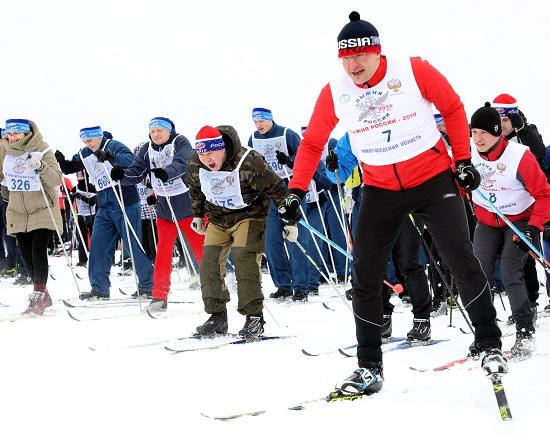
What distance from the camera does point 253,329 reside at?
5.41 metres

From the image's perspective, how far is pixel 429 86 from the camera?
3.49m

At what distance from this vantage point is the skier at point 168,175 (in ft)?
24.4

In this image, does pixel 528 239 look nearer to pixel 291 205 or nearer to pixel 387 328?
pixel 387 328

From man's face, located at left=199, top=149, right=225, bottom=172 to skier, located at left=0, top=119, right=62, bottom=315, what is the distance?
97.8 inches

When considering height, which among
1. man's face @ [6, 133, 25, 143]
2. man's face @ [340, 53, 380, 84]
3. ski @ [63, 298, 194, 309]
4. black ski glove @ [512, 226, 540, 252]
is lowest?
ski @ [63, 298, 194, 309]

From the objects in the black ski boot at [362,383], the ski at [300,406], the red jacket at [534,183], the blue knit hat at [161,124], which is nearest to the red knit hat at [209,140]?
the red jacket at [534,183]

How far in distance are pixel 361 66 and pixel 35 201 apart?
184 inches

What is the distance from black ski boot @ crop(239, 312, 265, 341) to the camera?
5.37 metres

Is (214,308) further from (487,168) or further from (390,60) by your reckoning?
(390,60)

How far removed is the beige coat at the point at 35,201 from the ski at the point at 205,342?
2.56 meters

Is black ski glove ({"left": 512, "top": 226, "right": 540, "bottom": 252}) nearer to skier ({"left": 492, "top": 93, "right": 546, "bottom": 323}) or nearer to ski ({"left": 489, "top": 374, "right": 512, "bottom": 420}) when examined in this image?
skier ({"left": 492, "top": 93, "right": 546, "bottom": 323})

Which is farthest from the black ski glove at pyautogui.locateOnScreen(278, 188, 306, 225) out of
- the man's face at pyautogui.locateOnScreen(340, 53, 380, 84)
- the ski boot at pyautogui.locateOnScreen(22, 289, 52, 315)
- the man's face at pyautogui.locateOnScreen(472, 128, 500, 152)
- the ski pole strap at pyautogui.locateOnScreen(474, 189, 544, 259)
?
the ski boot at pyautogui.locateOnScreen(22, 289, 52, 315)

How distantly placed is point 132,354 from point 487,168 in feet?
7.84

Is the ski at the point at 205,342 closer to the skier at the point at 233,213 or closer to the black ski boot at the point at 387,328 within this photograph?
the skier at the point at 233,213
